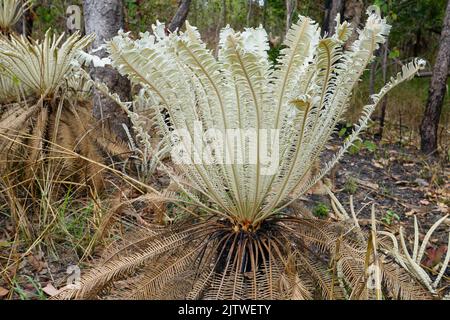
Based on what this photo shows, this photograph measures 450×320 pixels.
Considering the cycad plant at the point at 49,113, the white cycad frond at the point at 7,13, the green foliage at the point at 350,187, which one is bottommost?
the green foliage at the point at 350,187

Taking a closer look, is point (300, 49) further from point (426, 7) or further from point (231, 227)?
point (426, 7)

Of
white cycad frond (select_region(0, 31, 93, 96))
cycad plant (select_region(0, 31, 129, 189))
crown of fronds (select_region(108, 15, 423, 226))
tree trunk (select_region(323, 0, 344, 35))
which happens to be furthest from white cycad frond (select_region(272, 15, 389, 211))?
tree trunk (select_region(323, 0, 344, 35))

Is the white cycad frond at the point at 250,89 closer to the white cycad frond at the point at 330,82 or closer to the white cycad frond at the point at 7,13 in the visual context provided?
the white cycad frond at the point at 330,82

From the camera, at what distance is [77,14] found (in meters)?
4.70

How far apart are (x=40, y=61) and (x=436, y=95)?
386 centimetres

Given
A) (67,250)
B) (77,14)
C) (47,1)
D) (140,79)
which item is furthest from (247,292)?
(47,1)

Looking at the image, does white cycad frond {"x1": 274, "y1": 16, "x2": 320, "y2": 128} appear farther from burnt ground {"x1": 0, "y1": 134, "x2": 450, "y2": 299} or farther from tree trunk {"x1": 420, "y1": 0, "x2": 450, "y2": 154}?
tree trunk {"x1": 420, "y1": 0, "x2": 450, "y2": 154}

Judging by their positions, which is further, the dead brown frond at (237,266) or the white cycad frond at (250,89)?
the dead brown frond at (237,266)

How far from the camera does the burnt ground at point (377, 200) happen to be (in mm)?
2316

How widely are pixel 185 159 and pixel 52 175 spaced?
3.84 ft

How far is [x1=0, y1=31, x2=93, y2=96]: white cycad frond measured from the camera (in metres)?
3.01

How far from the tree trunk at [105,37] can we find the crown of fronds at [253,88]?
1.58 meters

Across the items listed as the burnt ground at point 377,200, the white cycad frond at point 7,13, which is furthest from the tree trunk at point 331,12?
the white cycad frond at point 7,13

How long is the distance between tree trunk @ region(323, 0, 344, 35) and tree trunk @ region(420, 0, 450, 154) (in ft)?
3.45
